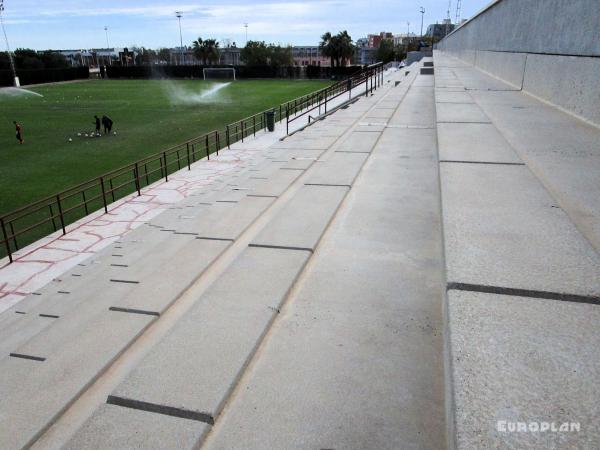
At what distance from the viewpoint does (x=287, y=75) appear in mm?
76438

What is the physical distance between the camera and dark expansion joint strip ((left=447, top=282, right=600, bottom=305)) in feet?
7.47

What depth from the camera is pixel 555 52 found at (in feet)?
23.7

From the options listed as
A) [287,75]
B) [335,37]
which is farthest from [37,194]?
[335,37]

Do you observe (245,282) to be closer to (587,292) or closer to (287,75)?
(587,292)

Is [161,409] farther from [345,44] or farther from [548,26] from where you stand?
[345,44]

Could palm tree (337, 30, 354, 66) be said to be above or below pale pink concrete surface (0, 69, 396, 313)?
above

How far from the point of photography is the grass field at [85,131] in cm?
1581

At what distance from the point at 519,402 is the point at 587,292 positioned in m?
0.98

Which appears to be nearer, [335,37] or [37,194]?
[37,194]

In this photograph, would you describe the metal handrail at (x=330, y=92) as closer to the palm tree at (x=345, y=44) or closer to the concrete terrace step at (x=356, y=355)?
the concrete terrace step at (x=356, y=355)

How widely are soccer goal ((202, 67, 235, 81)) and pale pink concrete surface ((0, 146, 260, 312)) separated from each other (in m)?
65.8

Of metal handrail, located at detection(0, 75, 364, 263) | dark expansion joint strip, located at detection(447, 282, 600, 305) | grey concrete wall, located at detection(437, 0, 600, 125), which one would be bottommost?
metal handrail, located at detection(0, 75, 364, 263)

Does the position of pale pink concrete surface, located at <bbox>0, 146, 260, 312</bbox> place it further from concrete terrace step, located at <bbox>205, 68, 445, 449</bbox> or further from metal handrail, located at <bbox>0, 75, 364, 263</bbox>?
concrete terrace step, located at <bbox>205, 68, 445, 449</bbox>

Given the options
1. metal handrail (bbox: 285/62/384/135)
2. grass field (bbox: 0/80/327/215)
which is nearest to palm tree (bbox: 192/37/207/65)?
grass field (bbox: 0/80/327/215)
